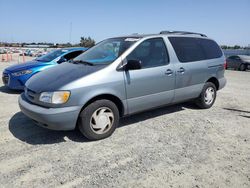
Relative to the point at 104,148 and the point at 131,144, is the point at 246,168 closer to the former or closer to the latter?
the point at 131,144

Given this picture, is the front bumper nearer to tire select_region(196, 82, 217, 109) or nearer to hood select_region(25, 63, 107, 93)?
hood select_region(25, 63, 107, 93)

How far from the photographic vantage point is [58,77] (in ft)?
12.4

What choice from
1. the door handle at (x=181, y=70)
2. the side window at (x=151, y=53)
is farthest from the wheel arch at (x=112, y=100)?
the door handle at (x=181, y=70)

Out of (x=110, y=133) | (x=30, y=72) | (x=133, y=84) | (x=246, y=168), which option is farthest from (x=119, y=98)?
(x=30, y=72)

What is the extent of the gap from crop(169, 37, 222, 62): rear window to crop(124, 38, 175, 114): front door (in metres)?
0.40

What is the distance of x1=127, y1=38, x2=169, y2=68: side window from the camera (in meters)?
4.23

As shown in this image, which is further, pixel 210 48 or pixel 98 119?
pixel 210 48

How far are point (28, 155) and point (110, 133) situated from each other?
1.34m

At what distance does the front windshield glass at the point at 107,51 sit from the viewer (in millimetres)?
4168

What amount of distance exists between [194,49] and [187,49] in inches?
11.8

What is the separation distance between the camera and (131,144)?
374 centimetres

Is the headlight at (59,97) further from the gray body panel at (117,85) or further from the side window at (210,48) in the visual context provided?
the side window at (210,48)

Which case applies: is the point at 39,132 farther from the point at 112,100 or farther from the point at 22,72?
the point at 22,72

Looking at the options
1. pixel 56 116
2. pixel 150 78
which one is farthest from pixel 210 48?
pixel 56 116
